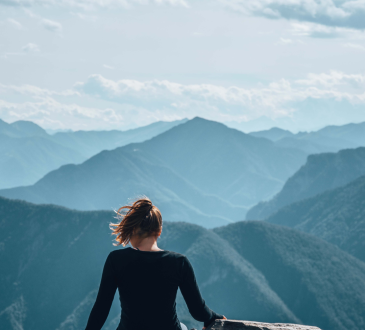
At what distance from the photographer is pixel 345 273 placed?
11019cm

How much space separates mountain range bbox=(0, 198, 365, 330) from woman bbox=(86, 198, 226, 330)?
90735 millimetres

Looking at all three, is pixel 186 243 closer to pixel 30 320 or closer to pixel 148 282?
Answer: pixel 30 320

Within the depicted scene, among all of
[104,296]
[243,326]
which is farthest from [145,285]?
[243,326]

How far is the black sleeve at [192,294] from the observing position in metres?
5.98

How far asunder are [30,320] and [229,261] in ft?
176

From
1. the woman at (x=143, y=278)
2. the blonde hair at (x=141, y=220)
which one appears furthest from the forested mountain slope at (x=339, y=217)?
the blonde hair at (x=141, y=220)

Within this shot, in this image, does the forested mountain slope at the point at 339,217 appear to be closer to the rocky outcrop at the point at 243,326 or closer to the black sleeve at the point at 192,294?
the rocky outcrop at the point at 243,326

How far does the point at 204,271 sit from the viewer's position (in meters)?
119

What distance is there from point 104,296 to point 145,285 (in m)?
0.59

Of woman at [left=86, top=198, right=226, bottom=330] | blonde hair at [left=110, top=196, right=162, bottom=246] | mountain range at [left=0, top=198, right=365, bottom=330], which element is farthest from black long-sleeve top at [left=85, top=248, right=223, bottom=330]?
mountain range at [left=0, top=198, right=365, bottom=330]

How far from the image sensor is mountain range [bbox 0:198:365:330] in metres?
106

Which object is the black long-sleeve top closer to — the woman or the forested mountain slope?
the woman

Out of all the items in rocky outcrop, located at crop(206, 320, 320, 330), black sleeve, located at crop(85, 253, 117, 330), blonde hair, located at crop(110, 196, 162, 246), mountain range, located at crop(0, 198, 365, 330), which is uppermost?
blonde hair, located at crop(110, 196, 162, 246)

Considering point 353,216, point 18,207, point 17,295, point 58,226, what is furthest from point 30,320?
point 353,216
